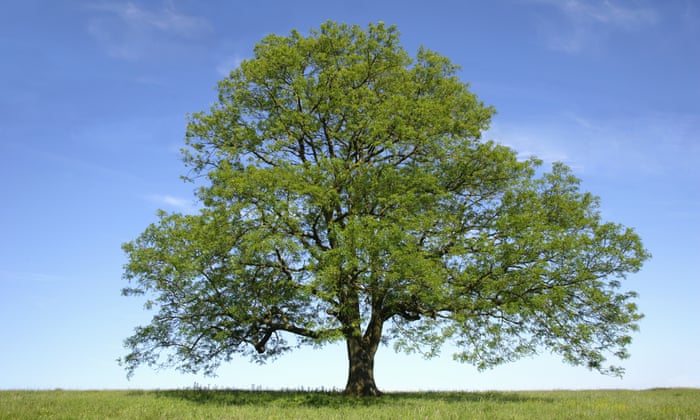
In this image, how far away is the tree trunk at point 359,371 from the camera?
25406 millimetres

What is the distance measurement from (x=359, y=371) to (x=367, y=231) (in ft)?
27.9

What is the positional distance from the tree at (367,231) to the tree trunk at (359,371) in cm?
8

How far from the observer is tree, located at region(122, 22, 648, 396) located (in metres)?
21.9

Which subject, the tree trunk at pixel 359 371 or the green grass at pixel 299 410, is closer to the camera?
the green grass at pixel 299 410

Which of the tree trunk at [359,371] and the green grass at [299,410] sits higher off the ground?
the tree trunk at [359,371]

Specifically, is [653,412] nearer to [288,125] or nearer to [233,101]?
[288,125]

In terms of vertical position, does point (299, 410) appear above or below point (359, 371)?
below

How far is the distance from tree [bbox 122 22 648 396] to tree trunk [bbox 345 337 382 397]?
0.08m

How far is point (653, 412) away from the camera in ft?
56.5

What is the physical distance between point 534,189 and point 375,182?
7.93 metres

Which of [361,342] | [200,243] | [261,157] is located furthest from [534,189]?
[200,243]

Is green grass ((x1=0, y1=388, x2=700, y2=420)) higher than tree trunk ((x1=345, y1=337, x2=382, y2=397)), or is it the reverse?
tree trunk ((x1=345, y1=337, x2=382, y2=397))

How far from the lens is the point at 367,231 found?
68.1 feet

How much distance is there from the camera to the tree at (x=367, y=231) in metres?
21.9
